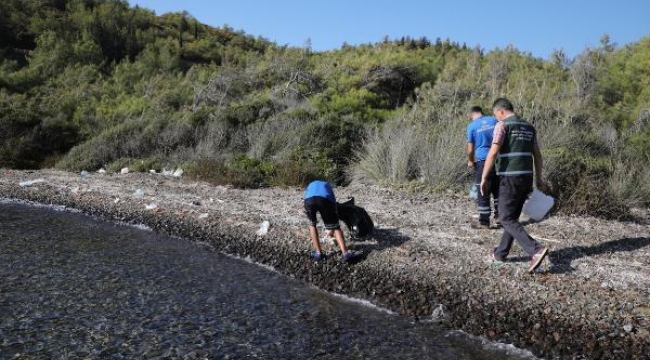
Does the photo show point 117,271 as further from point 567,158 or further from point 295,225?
point 567,158

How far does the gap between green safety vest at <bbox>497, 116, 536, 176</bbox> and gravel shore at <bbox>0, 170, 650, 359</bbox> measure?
1194 millimetres

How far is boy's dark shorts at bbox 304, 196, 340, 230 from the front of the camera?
22.5 feet

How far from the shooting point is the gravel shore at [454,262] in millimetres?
5047

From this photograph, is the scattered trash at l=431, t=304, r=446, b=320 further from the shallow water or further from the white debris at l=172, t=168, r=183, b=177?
the white debris at l=172, t=168, r=183, b=177

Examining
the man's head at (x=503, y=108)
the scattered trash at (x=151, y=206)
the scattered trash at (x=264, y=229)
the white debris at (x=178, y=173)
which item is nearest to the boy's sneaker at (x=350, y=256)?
the scattered trash at (x=264, y=229)

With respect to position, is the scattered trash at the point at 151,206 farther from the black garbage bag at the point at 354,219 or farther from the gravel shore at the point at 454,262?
the black garbage bag at the point at 354,219

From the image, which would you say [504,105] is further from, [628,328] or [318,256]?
[318,256]

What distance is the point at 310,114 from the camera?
56.2 ft

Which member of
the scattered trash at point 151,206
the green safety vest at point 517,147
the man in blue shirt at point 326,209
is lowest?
the scattered trash at point 151,206

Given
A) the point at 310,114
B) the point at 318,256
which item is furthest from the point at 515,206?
the point at 310,114

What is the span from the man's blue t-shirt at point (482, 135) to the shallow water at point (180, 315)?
3.11 m

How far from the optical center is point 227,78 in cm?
2355

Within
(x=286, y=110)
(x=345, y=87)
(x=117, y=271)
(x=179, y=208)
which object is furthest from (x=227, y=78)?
(x=117, y=271)

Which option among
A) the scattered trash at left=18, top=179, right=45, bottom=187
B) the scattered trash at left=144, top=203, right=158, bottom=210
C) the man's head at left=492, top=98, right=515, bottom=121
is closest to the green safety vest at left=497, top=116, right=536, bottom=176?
the man's head at left=492, top=98, right=515, bottom=121
